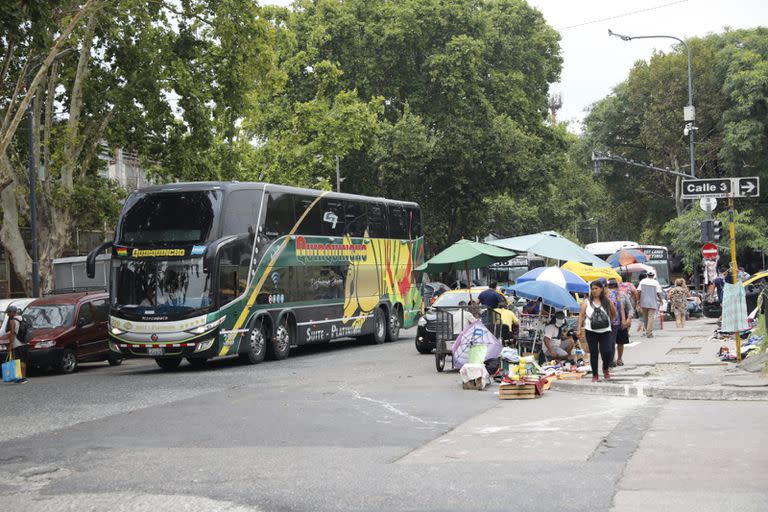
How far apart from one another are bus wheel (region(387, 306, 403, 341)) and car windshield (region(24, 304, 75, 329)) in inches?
397

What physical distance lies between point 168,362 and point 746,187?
1356 cm

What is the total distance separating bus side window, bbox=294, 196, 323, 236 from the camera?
24828 millimetres

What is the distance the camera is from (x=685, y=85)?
5016cm

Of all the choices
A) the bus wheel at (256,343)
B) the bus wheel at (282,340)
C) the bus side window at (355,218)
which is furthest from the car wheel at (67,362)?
the bus side window at (355,218)

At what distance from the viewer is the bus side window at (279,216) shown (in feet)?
76.8

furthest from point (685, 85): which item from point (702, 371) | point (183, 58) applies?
point (702, 371)

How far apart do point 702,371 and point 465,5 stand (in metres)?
33.0

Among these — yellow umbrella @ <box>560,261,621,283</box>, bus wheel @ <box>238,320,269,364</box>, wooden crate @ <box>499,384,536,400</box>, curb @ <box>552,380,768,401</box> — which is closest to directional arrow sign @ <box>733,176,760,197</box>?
curb @ <box>552,380,768,401</box>

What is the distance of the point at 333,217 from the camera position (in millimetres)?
26812

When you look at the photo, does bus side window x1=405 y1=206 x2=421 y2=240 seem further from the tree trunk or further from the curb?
the curb

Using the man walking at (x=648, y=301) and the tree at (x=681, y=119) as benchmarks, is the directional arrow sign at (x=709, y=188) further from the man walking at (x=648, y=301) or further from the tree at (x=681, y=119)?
the tree at (x=681, y=119)

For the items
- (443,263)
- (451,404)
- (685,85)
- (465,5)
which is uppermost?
(465,5)

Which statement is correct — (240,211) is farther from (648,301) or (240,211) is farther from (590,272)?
(648,301)

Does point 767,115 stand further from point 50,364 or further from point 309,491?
point 309,491
